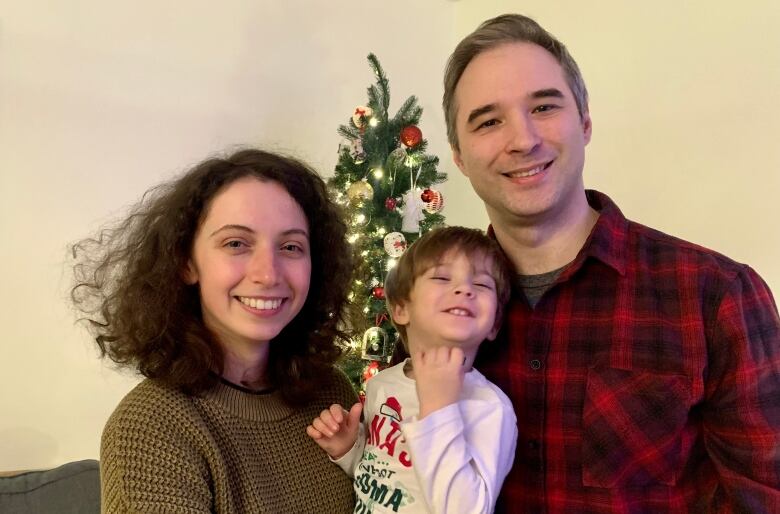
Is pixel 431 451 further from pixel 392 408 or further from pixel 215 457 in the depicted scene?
pixel 215 457

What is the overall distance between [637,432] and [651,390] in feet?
0.30

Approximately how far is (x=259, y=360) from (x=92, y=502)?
3.42ft

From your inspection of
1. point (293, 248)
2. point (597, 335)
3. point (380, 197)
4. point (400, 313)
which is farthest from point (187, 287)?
point (380, 197)

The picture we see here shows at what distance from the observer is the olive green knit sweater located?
3.37ft

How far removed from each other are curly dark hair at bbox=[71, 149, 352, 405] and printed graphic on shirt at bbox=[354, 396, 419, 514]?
204 mm

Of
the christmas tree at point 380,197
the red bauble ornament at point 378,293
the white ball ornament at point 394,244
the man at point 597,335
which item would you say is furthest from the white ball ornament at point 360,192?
the man at point 597,335

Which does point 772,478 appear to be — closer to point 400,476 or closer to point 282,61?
point 400,476

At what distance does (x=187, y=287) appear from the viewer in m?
1.31

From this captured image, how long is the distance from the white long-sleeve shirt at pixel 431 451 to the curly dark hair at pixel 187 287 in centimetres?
20

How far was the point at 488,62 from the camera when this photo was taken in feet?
4.69

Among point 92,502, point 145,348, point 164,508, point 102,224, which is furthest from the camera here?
point 102,224

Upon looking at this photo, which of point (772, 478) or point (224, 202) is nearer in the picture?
point (772, 478)

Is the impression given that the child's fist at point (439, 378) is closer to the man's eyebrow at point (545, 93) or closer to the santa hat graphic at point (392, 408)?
the santa hat graphic at point (392, 408)

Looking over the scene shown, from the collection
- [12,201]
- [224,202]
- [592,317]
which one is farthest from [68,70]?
[592,317]
